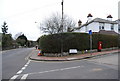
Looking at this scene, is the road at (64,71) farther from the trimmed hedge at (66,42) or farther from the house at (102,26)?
the house at (102,26)

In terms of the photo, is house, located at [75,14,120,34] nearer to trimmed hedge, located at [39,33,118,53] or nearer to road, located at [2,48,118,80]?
trimmed hedge, located at [39,33,118,53]

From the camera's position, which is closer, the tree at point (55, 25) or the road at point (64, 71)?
the road at point (64, 71)

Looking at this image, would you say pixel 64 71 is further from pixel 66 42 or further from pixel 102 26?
pixel 102 26

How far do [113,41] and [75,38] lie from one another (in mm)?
7838

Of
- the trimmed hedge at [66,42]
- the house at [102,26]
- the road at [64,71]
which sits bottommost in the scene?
the road at [64,71]

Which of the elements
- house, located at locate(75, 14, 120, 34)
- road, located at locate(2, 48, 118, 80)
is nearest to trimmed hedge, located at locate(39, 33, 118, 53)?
road, located at locate(2, 48, 118, 80)

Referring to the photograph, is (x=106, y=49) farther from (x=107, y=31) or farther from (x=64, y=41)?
(x=107, y=31)

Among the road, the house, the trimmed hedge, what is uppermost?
the house

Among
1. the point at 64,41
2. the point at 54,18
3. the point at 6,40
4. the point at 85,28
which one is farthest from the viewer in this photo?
the point at 6,40

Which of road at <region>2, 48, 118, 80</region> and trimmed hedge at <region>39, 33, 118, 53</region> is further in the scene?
trimmed hedge at <region>39, 33, 118, 53</region>

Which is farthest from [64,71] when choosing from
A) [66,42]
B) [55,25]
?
[55,25]

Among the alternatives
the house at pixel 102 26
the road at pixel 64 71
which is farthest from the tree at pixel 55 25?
the road at pixel 64 71

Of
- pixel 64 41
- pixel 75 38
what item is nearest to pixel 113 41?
pixel 75 38

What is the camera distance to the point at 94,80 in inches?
218
